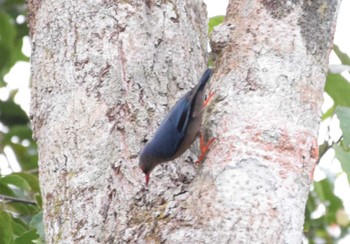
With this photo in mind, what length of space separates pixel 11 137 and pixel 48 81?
6.10 ft

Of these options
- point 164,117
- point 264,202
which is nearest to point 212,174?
point 264,202

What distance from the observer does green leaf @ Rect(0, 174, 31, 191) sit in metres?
4.18

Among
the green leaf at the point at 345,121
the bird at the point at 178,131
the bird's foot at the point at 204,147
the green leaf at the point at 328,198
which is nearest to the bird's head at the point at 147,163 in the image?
the bird at the point at 178,131

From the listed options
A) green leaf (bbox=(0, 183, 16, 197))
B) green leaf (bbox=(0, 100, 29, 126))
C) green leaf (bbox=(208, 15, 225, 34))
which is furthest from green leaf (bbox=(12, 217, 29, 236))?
green leaf (bbox=(0, 100, 29, 126))

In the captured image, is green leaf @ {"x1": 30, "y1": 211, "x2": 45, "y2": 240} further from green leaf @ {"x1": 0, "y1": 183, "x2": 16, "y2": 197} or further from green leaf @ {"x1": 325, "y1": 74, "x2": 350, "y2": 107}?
green leaf @ {"x1": 325, "y1": 74, "x2": 350, "y2": 107}

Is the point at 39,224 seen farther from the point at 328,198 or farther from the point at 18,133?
the point at 18,133

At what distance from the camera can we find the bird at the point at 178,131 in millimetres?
3434

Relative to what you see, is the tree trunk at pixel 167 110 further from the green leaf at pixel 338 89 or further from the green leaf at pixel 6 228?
the green leaf at pixel 338 89

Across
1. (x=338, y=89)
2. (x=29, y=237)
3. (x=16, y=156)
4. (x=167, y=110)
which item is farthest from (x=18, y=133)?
(x=338, y=89)

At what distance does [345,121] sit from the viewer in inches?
141

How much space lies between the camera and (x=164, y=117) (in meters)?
3.64

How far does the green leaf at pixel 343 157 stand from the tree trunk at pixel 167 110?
169mm

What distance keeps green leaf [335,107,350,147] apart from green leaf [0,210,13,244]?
4.69ft

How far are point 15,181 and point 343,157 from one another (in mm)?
1545
